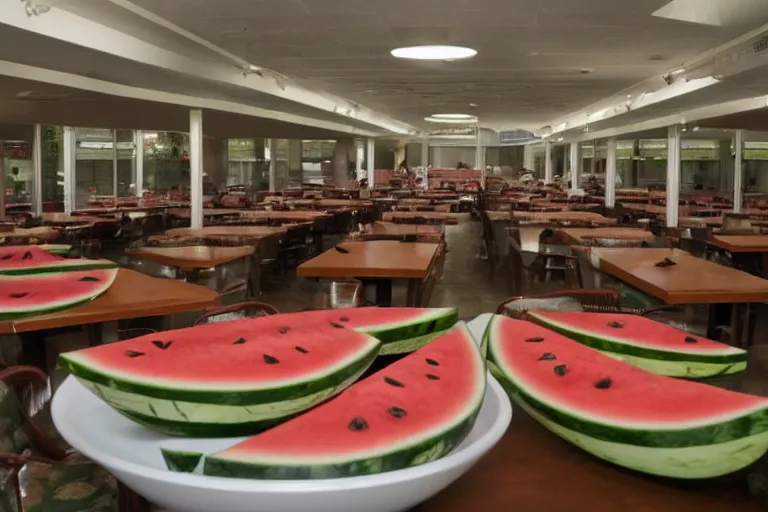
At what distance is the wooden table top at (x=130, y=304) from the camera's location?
2457mm

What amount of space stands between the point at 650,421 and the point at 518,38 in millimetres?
7571

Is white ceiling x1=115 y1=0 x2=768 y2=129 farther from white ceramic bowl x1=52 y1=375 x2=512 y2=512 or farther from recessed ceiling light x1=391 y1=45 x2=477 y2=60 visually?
white ceramic bowl x1=52 y1=375 x2=512 y2=512

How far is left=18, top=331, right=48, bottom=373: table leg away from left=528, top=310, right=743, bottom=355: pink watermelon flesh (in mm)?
2526

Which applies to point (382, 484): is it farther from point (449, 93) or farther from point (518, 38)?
point (449, 93)

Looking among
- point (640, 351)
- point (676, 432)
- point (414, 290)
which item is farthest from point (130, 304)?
point (414, 290)

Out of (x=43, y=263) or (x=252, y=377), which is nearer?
(x=252, y=377)

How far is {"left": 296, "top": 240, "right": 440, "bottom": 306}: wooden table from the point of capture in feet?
15.3

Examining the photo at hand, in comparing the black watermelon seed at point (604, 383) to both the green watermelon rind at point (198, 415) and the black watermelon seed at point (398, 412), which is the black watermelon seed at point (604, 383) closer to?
the black watermelon seed at point (398, 412)

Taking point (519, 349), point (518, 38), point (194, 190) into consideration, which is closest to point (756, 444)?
point (519, 349)

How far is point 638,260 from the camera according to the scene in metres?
4.99

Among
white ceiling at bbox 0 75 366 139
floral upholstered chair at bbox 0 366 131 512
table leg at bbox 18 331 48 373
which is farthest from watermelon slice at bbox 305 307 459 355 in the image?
white ceiling at bbox 0 75 366 139

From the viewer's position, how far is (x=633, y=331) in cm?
142

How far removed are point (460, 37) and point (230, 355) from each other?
7.40 meters

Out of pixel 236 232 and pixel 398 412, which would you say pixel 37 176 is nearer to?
pixel 236 232
